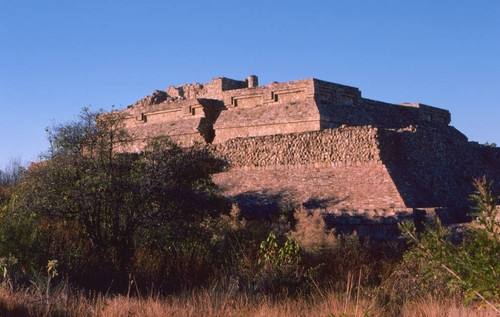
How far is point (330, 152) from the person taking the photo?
1817 centimetres

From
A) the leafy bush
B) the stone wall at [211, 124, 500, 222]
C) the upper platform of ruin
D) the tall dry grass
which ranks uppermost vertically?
the upper platform of ruin

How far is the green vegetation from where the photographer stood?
788cm

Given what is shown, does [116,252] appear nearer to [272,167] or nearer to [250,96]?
[272,167]

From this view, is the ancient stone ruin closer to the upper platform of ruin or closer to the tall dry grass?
the upper platform of ruin

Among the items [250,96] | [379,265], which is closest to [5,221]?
[379,265]

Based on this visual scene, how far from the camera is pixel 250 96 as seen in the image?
24.2 metres

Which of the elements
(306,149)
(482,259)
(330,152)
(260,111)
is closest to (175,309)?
(482,259)

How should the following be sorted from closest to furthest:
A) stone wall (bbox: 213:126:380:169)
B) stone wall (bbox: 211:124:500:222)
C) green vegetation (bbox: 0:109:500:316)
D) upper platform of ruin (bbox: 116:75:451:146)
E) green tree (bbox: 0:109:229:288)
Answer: green vegetation (bbox: 0:109:500:316), green tree (bbox: 0:109:229:288), stone wall (bbox: 211:124:500:222), stone wall (bbox: 213:126:380:169), upper platform of ruin (bbox: 116:75:451:146)

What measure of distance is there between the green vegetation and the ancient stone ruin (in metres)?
2.56

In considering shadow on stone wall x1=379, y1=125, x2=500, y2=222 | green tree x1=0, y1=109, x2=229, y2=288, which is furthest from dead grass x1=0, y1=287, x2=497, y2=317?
shadow on stone wall x1=379, y1=125, x2=500, y2=222

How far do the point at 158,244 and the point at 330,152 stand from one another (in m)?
9.00

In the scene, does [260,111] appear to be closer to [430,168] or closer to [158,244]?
[430,168]

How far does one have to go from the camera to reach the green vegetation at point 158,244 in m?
7.88

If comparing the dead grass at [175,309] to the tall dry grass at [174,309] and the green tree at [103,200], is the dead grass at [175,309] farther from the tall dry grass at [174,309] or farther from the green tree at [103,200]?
the green tree at [103,200]
